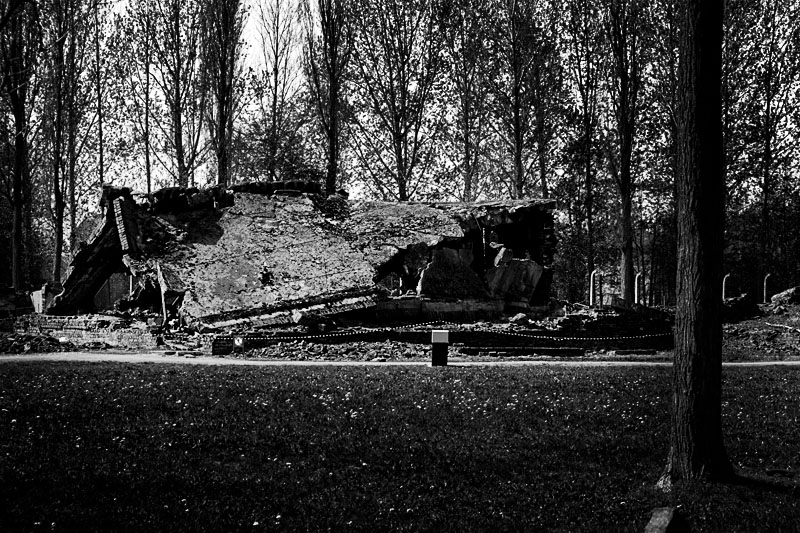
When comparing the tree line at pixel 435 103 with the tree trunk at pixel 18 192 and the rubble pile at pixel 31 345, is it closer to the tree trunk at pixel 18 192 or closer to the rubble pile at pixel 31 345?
the tree trunk at pixel 18 192

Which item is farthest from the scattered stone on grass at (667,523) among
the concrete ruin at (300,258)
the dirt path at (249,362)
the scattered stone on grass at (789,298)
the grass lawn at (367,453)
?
the scattered stone on grass at (789,298)

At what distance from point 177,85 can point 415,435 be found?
105 ft

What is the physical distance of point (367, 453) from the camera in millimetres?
9195

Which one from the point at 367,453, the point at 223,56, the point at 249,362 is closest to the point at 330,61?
the point at 223,56

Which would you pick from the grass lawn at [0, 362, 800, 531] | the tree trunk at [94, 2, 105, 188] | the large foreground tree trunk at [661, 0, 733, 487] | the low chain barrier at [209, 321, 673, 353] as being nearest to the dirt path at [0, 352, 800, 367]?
the low chain barrier at [209, 321, 673, 353]

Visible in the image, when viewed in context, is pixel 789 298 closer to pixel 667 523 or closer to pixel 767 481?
pixel 767 481

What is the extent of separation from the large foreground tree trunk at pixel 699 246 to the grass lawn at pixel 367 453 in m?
0.48

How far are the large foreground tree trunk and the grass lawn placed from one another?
48 cm

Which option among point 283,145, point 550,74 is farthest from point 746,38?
point 283,145

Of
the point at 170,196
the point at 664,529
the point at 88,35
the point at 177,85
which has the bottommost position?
the point at 664,529

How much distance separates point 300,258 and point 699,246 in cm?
1826

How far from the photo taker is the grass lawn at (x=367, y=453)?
7.19 metres

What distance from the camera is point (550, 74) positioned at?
37562 mm

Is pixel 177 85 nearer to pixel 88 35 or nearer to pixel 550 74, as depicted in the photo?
pixel 88 35
